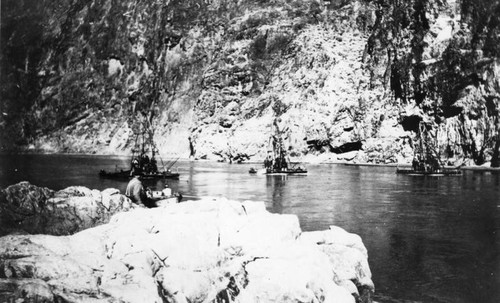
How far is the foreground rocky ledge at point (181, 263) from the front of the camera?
12.8 metres

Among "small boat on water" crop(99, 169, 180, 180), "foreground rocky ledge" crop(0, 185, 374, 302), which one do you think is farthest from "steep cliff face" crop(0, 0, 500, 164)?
"foreground rocky ledge" crop(0, 185, 374, 302)

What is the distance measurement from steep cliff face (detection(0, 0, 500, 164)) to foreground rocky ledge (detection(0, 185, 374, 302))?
343 feet

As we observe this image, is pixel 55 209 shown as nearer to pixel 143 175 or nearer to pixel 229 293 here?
pixel 229 293

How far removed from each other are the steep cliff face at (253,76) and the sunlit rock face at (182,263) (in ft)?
343

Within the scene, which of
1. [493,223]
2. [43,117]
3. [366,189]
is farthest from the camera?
[43,117]

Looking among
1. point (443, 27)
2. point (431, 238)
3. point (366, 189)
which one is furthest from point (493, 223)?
point (443, 27)

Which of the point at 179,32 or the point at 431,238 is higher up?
the point at 179,32

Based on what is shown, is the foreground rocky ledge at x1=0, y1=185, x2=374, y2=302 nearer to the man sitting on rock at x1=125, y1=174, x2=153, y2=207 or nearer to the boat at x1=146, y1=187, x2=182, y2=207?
the man sitting on rock at x1=125, y1=174, x2=153, y2=207

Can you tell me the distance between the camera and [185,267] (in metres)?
14.5

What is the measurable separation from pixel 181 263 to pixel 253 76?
143761 mm

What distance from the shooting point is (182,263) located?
1453 centimetres

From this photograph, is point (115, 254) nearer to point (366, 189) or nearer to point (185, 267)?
point (185, 267)

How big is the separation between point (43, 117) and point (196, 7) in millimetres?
66670

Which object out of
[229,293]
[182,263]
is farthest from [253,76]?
[229,293]
